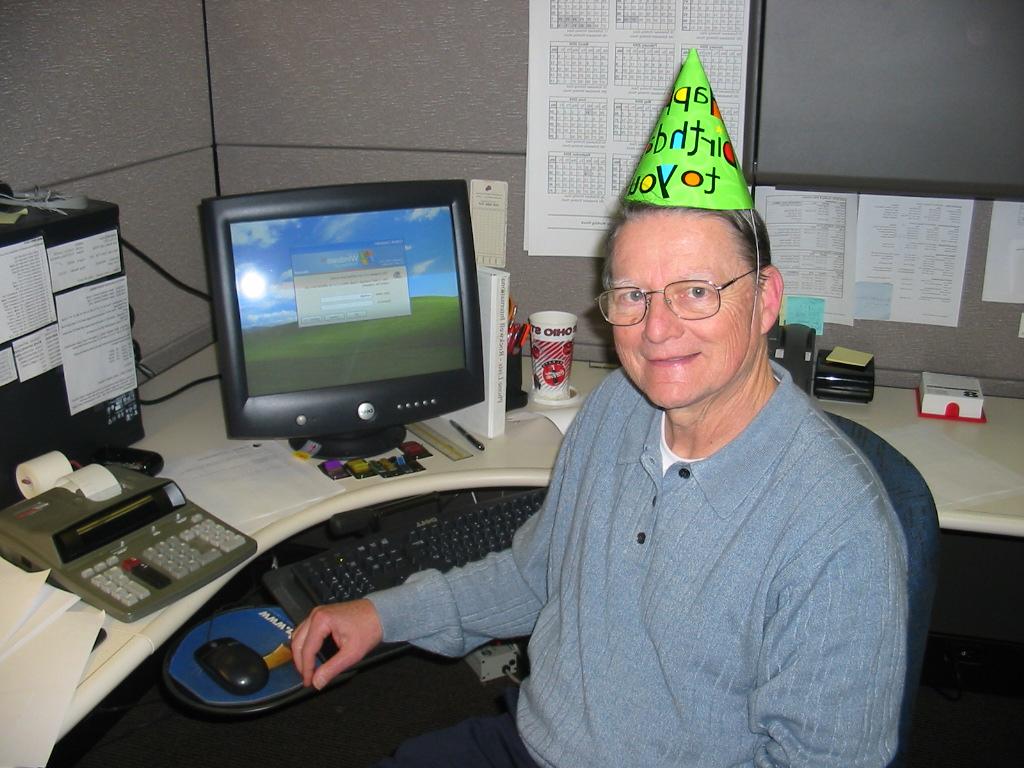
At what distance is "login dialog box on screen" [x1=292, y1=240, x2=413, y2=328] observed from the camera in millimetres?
1447

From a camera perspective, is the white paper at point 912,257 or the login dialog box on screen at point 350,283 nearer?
the login dialog box on screen at point 350,283

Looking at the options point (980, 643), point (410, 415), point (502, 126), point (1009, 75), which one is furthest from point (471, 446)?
point (980, 643)

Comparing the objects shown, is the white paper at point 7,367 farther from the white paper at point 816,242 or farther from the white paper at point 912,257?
the white paper at point 912,257

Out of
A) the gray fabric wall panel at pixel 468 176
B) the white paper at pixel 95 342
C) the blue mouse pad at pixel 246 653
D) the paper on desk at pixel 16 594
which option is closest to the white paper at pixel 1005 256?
the gray fabric wall panel at pixel 468 176

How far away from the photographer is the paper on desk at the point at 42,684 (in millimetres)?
927

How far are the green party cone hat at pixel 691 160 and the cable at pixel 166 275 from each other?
107 centimetres

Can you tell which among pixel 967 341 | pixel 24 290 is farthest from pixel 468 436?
pixel 967 341

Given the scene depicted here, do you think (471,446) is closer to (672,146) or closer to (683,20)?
(672,146)

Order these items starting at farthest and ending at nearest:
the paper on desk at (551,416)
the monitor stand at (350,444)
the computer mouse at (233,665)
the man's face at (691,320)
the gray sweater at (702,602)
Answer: the paper on desk at (551,416), the monitor stand at (350,444), the computer mouse at (233,665), the man's face at (691,320), the gray sweater at (702,602)

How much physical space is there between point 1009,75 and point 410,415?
0.99 meters

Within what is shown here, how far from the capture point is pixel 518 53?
5.82ft

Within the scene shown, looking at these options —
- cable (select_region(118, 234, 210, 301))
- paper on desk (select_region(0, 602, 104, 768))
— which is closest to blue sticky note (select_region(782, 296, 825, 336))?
cable (select_region(118, 234, 210, 301))

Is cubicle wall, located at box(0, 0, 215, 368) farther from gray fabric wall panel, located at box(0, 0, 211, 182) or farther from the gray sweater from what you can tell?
the gray sweater

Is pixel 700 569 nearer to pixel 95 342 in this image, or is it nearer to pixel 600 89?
pixel 95 342
